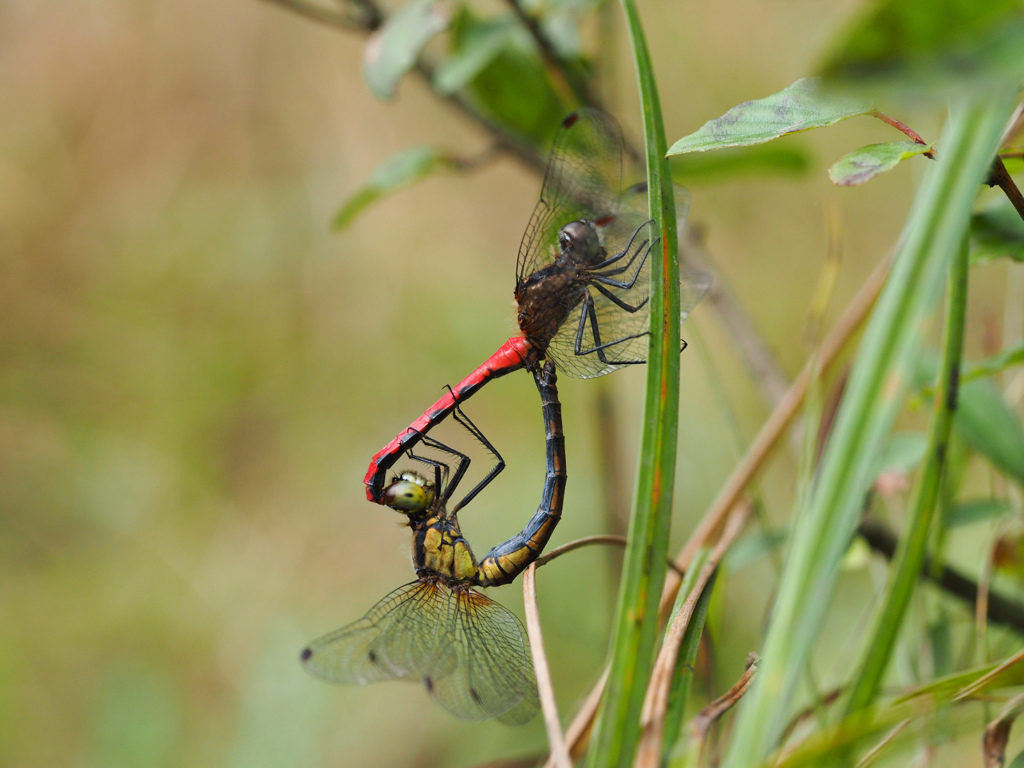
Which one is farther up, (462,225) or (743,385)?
(462,225)

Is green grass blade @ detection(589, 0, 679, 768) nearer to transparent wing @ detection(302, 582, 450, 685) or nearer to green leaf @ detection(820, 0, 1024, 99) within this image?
green leaf @ detection(820, 0, 1024, 99)

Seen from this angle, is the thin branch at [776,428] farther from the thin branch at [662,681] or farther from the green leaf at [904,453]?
the thin branch at [662,681]

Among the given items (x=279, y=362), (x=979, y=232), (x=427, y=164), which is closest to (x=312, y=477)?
(x=279, y=362)

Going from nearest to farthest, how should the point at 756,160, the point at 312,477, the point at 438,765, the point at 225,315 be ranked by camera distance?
the point at 756,160
the point at 438,765
the point at 312,477
the point at 225,315

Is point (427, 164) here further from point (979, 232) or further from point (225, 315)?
point (225, 315)

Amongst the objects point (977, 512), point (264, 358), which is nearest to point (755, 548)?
point (977, 512)

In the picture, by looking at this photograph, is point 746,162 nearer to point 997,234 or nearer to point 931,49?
point 997,234

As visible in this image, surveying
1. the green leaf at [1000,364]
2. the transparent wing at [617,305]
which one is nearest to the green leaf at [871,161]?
the green leaf at [1000,364]
